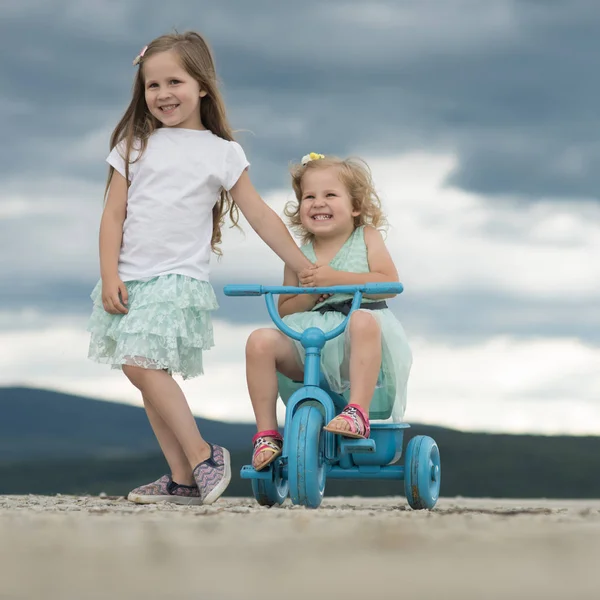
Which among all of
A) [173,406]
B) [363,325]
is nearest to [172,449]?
[173,406]

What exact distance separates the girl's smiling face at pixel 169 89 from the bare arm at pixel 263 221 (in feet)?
1.30

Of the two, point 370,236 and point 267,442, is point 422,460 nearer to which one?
point 267,442

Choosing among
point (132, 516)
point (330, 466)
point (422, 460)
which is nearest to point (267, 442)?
point (330, 466)

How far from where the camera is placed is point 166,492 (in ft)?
14.3

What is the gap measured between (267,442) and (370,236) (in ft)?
3.60

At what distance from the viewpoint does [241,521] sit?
2.67 meters

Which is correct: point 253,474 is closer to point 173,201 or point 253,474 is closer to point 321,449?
point 321,449

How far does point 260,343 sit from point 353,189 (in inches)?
36.6

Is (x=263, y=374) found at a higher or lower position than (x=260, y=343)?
lower

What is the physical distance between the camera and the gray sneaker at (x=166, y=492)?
4.23 m

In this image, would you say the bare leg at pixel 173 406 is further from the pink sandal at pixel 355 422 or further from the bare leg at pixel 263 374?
the pink sandal at pixel 355 422

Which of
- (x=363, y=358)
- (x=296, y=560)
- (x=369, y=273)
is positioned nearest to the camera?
(x=296, y=560)

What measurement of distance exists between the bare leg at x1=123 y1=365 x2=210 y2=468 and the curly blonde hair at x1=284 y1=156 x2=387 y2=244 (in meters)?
0.95

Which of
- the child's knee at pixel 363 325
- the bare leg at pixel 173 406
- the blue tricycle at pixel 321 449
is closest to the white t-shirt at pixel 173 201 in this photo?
the blue tricycle at pixel 321 449
